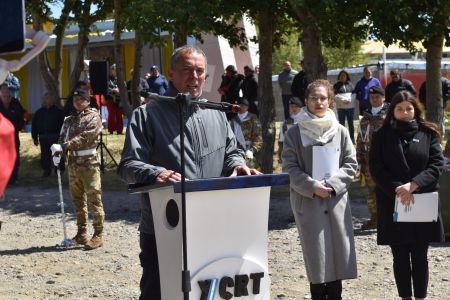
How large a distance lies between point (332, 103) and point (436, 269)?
260 centimetres

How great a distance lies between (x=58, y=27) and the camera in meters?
20.1

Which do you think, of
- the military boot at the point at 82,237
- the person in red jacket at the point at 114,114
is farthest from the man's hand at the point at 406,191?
the person in red jacket at the point at 114,114

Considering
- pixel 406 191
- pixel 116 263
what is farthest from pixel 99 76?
pixel 406 191

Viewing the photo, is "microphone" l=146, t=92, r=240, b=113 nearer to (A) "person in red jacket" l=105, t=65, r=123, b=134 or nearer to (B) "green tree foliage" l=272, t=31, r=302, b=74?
(A) "person in red jacket" l=105, t=65, r=123, b=134

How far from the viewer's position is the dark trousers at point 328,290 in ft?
21.2

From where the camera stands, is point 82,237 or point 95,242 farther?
point 82,237

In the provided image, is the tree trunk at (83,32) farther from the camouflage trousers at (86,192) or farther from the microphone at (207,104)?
the microphone at (207,104)

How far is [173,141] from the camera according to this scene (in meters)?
4.61

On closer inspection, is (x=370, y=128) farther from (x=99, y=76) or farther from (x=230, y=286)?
(x=99, y=76)

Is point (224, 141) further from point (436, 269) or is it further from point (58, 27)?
point (58, 27)

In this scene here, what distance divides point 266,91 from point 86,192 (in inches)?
296

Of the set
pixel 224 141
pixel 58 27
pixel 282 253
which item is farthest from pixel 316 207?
pixel 58 27

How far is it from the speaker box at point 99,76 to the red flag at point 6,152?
15.4 meters

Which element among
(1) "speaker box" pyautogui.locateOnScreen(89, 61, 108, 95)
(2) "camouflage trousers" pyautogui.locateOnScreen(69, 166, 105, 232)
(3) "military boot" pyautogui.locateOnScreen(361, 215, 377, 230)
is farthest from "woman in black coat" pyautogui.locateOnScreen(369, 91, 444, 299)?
(1) "speaker box" pyautogui.locateOnScreen(89, 61, 108, 95)
